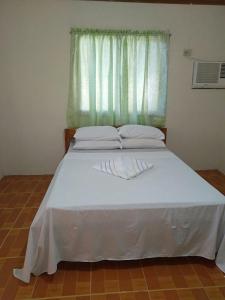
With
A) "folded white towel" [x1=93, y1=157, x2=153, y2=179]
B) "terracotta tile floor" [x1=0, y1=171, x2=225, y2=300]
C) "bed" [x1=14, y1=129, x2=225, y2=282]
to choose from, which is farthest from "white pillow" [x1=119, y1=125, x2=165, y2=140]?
"terracotta tile floor" [x1=0, y1=171, x2=225, y2=300]

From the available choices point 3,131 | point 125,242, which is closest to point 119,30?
point 3,131

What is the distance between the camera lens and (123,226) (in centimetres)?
174

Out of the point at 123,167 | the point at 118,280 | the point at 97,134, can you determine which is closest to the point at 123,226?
the point at 118,280

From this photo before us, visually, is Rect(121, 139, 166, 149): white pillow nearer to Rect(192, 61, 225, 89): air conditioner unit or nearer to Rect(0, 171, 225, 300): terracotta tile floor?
Rect(192, 61, 225, 89): air conditioner unit

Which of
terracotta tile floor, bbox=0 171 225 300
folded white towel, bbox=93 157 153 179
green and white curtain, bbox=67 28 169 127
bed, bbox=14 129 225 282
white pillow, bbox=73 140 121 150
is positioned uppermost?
green and white curtain, bbox=67 28 169 127

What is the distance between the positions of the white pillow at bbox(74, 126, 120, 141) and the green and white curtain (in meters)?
0.26

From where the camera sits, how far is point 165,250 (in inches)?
71.6

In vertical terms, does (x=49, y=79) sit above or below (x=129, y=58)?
below

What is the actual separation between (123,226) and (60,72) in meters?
2.33

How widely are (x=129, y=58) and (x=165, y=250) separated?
95.6 inches

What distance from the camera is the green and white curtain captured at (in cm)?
318

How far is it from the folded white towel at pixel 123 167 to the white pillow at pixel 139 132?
694mm

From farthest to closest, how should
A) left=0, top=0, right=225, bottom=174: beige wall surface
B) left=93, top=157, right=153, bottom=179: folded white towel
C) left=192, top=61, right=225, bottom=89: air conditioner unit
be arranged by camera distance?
left=192, top=61, right=225, bottom=89: air conditioner unit < left=0, top=0, right=225, bottom=174: beige wall surface < left=93, top=157, right=153, bottom=179: folded white towel

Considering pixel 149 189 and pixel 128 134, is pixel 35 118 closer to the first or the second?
pixel 128 134
